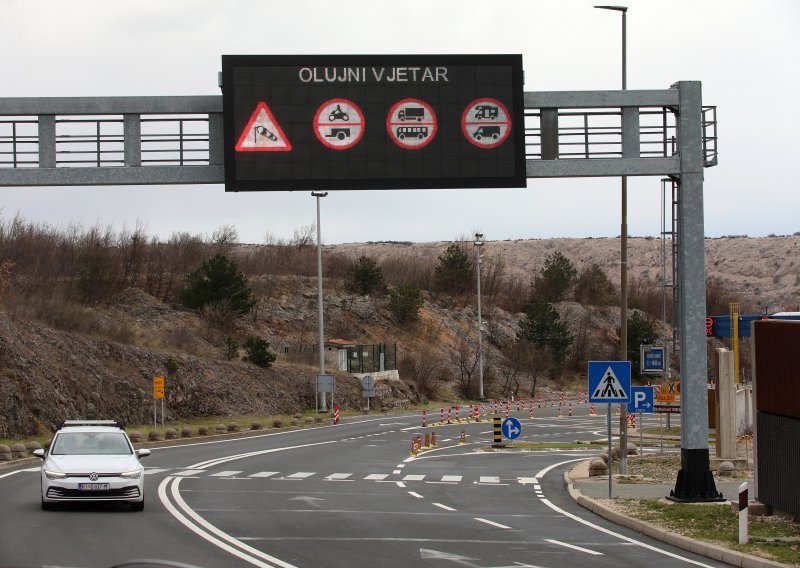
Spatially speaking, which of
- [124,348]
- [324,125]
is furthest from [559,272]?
[324,125]

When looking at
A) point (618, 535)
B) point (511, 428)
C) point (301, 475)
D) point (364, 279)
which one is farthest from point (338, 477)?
point (364, 279)

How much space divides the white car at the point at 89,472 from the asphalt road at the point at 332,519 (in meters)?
0.31

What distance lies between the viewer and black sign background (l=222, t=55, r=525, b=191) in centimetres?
2164

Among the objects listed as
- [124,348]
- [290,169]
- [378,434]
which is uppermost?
[290,169]

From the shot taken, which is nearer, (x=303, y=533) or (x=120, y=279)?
(x=303, y=533)

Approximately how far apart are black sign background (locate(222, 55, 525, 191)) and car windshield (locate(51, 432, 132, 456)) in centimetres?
526

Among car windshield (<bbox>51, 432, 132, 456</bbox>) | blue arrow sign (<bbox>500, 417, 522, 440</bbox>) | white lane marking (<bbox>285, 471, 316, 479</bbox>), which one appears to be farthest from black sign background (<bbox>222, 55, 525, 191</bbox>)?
blue arrow sign (<bbox>500, 417, 522, 440</bbox>)

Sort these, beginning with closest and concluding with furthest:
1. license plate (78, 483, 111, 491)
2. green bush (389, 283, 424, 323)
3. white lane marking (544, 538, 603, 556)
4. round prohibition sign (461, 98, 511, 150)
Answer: white lane marking (544, 538, 603, 556) → license plate (78, 483, 111, 491) → round prohibition sign (461, 98, 511, 150) → green bush (389, 283, 424, 323)

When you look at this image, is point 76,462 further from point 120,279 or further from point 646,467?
point 120,279

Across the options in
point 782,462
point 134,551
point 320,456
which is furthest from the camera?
point 320,456

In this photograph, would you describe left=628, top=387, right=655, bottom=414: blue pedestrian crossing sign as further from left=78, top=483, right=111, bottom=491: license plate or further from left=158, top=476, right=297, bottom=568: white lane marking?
left=78, top=483, right=111, bottom=491: license plate

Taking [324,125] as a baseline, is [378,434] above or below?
below

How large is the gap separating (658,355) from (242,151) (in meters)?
16.9

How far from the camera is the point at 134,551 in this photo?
15.1 meters
